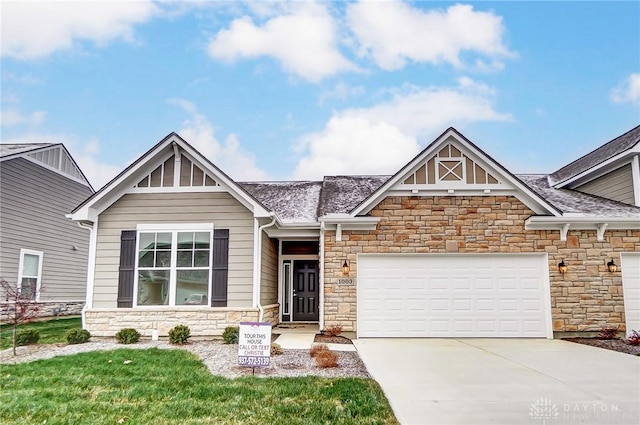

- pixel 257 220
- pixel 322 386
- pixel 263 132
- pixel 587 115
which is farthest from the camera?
pixel 263 132

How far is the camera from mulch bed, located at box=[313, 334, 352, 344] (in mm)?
10068

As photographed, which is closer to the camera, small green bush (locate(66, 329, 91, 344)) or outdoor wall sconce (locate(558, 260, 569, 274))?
small green bush (locate(66, 329, 91, 344))

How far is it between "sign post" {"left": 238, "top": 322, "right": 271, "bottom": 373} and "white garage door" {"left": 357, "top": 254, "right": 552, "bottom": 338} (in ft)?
16.3

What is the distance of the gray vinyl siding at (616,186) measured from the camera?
41.2ft

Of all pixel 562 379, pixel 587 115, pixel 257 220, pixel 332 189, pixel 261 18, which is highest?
pixel 261 18

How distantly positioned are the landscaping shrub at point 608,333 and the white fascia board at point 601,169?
15.7ft

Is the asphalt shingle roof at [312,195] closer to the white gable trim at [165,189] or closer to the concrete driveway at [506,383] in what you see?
the white gable trim at [165,189]

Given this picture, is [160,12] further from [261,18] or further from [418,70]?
[418,70]

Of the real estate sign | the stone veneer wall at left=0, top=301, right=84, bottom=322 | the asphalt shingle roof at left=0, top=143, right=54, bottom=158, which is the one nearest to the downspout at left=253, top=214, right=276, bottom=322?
the real estate sign

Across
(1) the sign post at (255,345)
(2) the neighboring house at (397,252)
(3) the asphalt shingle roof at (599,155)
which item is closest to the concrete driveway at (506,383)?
(2) the neighboring house at (397,252)

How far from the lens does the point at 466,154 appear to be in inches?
447

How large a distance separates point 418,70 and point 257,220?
8854 mm

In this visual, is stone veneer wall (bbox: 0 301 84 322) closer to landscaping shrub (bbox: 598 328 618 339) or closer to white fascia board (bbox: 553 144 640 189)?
landscaping shrub (bbox: 598 328 618 339)

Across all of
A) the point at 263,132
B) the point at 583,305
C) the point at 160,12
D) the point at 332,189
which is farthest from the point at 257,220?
the point at 263,132
